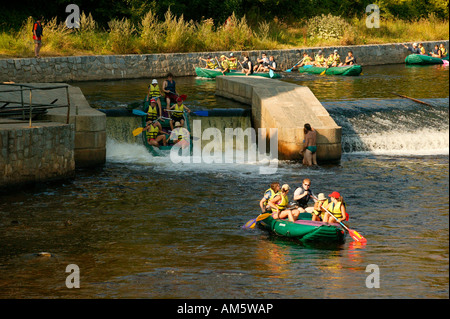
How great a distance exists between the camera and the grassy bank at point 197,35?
31828mm

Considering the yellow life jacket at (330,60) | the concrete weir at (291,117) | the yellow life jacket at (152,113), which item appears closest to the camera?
the concrete weir at (291,117)


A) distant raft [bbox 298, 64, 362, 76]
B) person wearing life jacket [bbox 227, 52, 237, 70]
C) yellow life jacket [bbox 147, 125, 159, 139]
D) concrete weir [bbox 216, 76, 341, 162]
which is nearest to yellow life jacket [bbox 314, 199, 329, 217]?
concrete weir [bbox 216, 76, 341, 162]

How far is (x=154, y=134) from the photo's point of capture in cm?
1942

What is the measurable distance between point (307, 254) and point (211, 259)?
1.75 metres

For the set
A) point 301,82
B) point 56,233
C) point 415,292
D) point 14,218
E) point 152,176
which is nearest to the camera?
point 415,292

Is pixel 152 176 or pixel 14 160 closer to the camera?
pixel 14 160

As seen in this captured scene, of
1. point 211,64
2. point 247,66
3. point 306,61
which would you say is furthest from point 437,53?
point 211,64

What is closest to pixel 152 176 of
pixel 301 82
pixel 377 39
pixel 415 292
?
pixel 415 292

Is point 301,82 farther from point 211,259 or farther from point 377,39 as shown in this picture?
point 211,259

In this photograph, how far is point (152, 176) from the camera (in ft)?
56.4

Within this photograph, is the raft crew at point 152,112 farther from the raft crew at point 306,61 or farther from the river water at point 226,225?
the raft crew at point 306,61

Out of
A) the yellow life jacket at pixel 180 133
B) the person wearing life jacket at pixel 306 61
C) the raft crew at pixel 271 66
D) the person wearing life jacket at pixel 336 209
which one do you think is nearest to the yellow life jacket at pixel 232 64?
the raft crew at pixel 271 66

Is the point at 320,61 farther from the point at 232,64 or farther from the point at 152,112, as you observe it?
the point at 152,112

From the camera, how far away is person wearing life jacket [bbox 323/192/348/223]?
12852 millimetres
